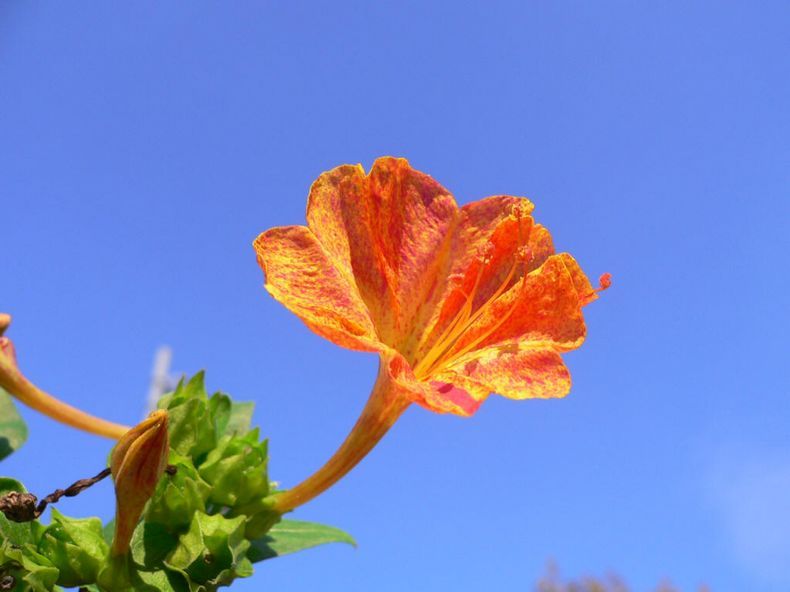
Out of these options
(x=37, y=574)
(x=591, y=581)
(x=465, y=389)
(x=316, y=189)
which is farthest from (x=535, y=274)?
(x=591, y=581)

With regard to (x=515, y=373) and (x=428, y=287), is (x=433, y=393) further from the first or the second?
(x=428, y=287)

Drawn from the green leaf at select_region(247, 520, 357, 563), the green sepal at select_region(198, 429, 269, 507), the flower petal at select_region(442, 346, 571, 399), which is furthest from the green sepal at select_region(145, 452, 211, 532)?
the flower petal at select_region(442, 346, 571, 399)

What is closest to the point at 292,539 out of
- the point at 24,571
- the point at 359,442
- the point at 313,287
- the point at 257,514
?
the point at 257,514

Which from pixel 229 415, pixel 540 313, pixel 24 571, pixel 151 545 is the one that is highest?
pixel 540 313

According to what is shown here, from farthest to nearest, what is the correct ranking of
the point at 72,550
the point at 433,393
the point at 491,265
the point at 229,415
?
the point at 229,415
the point at 491,265
the point at 72,550
the point at 433,393

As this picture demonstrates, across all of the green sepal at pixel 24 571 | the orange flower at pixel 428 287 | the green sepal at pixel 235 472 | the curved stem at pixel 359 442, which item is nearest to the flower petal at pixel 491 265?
the orange flower at pixel 428 287

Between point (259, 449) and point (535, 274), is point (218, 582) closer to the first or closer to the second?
point (259, 449)

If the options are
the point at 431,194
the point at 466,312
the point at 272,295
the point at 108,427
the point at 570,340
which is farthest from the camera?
the point at 108,427

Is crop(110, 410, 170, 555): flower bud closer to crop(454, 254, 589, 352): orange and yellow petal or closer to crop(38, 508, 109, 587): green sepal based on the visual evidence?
crop(38, 508, 109, 587): green sepal
